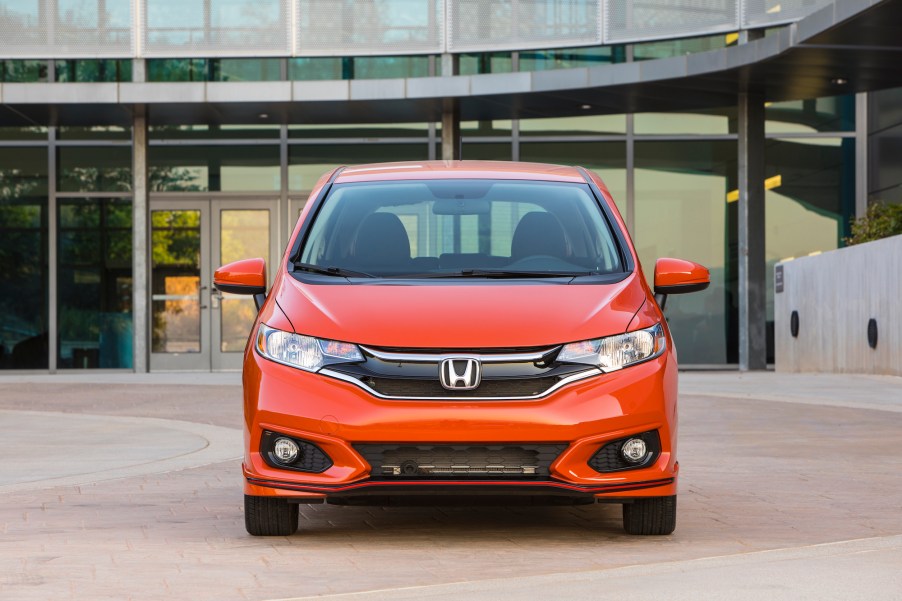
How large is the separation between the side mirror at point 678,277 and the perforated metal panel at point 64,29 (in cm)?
1830

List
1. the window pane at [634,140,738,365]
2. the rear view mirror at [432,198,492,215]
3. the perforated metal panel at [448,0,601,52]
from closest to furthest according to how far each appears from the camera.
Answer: the rear view mirror at [432,198,492,215] → the perforated metal panel at [448,0,601,52] → the window pane at [634,140,738,365]

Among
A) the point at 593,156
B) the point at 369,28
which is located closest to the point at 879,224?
the point at 593,156

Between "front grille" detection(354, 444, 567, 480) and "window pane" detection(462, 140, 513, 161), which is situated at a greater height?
"window pane" detection(462, 140, 513, 161)

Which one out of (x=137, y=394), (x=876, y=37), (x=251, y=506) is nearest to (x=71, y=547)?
(x=251, y=506)

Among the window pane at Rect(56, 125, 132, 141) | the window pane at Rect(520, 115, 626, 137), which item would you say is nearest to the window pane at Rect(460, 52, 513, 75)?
the window pane at Rect(520, 115, 626, 137)

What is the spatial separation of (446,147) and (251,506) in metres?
17.5

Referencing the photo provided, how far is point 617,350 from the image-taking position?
20.1 ft

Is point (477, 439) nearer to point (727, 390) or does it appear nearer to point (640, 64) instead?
point (727, 390)

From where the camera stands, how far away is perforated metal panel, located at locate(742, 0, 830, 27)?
22.2 metres

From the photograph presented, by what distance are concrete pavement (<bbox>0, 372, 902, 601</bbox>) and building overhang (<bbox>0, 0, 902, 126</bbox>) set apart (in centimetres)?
931

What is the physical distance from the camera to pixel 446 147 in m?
23.6

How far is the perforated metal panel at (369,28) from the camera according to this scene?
78.0 ft

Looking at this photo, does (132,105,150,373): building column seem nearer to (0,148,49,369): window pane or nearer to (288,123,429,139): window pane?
(0,148,49,369): window pane

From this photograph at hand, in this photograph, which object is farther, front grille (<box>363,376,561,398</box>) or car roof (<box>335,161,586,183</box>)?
car roof (<box>335,161,586,183</box>)
